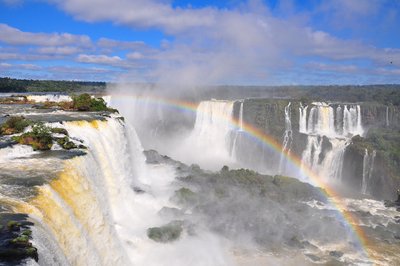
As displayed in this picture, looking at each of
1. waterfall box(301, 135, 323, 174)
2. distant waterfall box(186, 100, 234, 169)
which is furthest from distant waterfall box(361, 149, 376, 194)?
distant waterfall box(186, 100, 234, 169)

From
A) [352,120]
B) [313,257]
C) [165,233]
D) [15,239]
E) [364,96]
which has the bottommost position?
[313,257]

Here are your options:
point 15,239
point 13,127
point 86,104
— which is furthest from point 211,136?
point 15,239

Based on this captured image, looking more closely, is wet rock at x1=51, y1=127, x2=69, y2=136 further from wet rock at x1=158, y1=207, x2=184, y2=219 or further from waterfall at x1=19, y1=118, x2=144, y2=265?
wet rock at x1=158, y1=207, x2=184, y2=219

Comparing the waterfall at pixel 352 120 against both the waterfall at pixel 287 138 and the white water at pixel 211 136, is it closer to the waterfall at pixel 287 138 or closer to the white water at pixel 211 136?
the waterfall at pixel 287 138

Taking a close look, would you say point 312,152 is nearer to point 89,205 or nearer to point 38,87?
point 89,205

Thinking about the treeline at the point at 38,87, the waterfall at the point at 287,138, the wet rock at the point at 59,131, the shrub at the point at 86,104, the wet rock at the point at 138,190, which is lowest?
the wet rock at the point at 138,190

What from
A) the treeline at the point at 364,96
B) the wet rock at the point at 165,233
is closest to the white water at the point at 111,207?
the wet rock at the point at 165,233

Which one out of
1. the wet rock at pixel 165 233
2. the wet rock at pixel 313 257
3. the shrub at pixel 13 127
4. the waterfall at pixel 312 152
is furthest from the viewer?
the waterfall at pixel 312 152

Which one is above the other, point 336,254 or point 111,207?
point 111,207
